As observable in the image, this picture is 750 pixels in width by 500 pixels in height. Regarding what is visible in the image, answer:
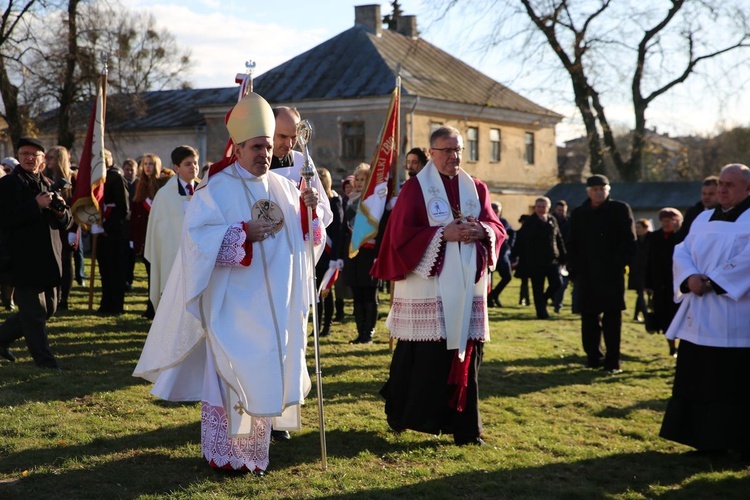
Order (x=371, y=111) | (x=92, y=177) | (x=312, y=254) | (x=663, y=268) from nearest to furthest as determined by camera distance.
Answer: (x=312, y=254)
(x=663, y=268)
(x=92, y=177)
(x=371, y=111)

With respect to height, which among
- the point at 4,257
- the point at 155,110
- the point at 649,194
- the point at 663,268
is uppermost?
the point at 155,110

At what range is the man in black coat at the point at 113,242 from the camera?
40.6 ft

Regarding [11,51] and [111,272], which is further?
[11,51]

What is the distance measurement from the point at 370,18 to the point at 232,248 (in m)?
34.2

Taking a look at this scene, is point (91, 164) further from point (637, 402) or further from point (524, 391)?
point (637, 402)

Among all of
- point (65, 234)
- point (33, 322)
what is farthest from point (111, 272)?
point (33, 322)

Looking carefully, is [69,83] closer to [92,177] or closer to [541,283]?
[541,283]

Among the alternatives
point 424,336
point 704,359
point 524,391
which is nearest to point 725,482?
point 704,359

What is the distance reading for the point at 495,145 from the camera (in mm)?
40031

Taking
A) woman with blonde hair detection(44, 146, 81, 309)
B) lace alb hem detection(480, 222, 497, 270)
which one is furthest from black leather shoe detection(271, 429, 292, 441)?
woman with blonde hair detection(44, 146, 81, 309)

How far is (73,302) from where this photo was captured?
44.7ft

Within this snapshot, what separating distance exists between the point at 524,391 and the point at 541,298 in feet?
22.9

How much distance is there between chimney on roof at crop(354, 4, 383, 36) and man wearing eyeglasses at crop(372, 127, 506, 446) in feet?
106

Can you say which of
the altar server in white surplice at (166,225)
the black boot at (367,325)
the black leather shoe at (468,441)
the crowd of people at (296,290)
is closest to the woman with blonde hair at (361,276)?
the black boot at (367,325)
